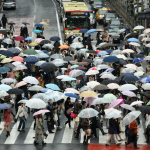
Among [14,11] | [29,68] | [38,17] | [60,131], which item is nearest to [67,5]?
[38,17]

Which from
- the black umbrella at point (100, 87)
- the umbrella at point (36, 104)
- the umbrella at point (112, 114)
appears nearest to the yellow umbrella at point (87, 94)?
the black umbrella at point (100, 87)

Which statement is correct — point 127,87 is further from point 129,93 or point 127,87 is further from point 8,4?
point 8,4

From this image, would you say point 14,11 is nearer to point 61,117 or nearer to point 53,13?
point 53,13

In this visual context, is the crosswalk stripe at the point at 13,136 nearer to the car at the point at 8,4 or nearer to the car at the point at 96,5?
the car at the point at 96,5

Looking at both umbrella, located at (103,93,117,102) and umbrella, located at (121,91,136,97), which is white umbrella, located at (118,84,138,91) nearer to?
umbrella, located at (121,91,136,97)

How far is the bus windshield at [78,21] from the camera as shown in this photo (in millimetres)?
41403

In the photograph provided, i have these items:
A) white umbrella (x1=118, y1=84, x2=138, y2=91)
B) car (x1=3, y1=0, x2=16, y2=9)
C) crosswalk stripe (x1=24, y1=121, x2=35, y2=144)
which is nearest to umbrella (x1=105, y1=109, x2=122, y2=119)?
white umbrella (x1=118, y1=84, x2=138, y2=91)

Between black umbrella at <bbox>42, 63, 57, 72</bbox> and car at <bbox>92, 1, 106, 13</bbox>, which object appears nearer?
black umbrella at <bbox>42, 63, 57, 72</bbox>

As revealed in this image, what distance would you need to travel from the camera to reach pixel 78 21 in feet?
136

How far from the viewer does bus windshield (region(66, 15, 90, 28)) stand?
4140cm

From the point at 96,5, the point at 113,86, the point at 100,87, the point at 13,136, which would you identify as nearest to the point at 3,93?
the point at 13,136

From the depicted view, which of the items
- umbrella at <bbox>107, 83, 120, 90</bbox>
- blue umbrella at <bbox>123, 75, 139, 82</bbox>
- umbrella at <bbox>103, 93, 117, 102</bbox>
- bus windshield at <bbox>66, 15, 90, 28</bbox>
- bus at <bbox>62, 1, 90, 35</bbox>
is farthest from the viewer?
bus windshield at <bbox>66, 15, 90, 28</bbox>

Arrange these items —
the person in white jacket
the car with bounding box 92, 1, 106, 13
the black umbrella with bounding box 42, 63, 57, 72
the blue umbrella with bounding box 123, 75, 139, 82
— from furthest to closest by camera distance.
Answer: the car with bounding box 92, 1, 106, 13 < the black umbrella with bounding box 42, 63, 57, 72 < the blue umbrella with bounding box 123, 75, 139, 82 < the person in white jacket

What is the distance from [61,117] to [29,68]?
545cm
